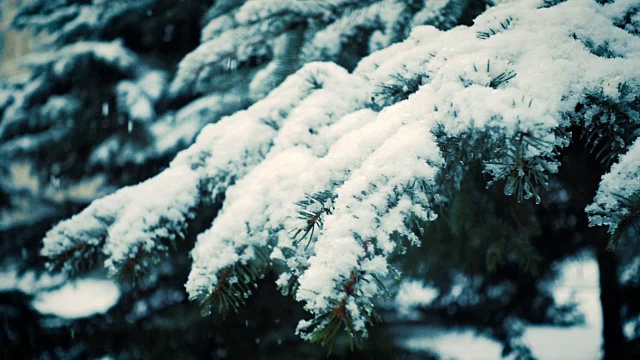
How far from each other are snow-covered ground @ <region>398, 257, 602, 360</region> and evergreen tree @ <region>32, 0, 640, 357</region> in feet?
5.23

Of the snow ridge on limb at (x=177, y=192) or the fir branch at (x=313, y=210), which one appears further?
the snow ridge on limb at (x=177, y=192)

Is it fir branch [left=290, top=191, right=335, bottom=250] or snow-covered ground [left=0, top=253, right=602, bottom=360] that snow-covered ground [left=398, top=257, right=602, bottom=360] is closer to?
snow-covered ground [left=0, top=253, right=602, bottom=360]

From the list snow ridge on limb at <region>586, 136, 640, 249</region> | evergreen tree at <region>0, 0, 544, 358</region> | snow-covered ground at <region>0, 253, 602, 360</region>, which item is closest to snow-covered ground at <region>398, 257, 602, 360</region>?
snow-covered ground at <region>0, 253, 602, 360</region>

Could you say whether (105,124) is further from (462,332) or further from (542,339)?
(542,339)

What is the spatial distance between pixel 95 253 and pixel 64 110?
2.06m

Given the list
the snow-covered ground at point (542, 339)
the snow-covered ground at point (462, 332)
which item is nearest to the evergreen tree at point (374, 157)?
the snow-covered ground at point (462, 332)

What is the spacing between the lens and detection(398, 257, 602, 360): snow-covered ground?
7.42 feet

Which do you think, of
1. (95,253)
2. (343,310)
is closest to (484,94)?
(343,310)

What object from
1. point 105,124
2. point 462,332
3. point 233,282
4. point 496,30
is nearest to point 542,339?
point 462,332

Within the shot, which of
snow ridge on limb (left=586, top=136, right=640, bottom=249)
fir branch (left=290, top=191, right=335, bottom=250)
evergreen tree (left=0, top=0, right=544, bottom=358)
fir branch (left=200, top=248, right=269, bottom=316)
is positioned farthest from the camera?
evergreen tree (left=0, top=0, right=544, bottom=358)

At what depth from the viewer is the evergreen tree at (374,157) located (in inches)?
22.2

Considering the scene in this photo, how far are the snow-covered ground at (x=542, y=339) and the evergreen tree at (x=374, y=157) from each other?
159cm

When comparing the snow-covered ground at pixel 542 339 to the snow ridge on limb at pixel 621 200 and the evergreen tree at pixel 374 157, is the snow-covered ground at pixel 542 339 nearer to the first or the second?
the evergreen tree at pixel 374 157

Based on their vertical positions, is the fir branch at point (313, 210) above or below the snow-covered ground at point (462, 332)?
below
